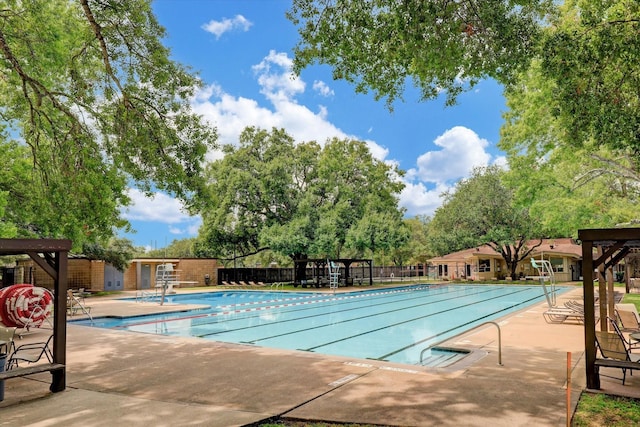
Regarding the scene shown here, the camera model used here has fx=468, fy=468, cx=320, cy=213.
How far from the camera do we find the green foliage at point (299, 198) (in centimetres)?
2725

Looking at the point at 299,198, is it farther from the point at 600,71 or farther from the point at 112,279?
the point at 600,71

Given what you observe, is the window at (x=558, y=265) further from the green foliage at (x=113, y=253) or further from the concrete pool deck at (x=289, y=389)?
the concrete pool deck at (x=289, y=389)

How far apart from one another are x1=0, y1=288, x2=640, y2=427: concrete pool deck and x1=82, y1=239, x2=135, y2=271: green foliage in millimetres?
16341

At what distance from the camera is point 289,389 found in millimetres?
5555

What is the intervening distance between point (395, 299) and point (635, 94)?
1514 centimetres

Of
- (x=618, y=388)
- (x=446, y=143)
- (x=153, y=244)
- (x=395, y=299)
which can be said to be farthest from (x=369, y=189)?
(x=446, y=143)

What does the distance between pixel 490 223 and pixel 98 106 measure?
103 ft

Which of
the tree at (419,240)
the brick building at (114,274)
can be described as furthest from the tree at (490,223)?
the brick building at (114,274)

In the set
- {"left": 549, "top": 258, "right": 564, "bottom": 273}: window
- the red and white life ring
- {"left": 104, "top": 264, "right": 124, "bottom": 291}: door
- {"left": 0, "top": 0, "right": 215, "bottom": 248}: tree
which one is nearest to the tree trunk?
{"left": 104, "top": 264, "right": 124, "bottom": 291}: door

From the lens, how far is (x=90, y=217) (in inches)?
398

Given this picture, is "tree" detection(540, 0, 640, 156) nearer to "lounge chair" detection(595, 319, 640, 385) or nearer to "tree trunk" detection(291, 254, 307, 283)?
"lounge chair" detection(595, 319, 640, 385)

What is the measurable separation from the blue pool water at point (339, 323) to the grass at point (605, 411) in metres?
4.14

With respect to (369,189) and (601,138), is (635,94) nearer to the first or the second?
(601,138)

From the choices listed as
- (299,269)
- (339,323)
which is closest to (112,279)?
(299,269)
